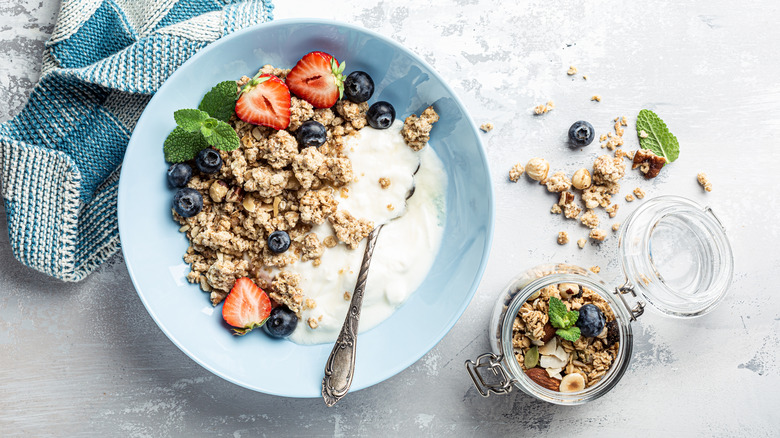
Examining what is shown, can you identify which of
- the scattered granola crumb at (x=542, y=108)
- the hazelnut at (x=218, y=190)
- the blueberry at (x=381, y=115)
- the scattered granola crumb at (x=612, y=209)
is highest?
the blueberry at (x=381, y=115)

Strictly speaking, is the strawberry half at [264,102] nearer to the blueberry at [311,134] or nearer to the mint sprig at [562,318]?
the blueberry at [311,134]

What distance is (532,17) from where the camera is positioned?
1.31 m

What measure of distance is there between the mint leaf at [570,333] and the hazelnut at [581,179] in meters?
0.35

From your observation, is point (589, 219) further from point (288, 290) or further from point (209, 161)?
point (209, 161)

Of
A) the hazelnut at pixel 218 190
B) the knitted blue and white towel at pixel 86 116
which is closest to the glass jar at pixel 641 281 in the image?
the hazelnut at pixel 218 190

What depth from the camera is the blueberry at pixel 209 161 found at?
1.10m

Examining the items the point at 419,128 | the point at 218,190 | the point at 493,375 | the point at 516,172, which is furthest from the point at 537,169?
the point at 218,190

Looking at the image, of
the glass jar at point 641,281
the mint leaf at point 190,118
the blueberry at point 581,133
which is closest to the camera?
the mint leaf at point 190,118

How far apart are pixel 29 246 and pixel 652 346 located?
4.97ft

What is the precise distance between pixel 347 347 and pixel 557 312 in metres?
0.47

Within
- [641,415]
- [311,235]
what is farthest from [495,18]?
[641,415]

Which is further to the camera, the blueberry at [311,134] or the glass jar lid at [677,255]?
the glass jar lid at [677,255]

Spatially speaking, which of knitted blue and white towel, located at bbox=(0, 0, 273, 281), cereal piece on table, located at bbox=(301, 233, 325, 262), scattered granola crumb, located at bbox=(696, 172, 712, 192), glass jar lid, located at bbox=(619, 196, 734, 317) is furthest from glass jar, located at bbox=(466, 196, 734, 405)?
knitted blue and white towel, located at bbox=(0, 0, 273, 281)

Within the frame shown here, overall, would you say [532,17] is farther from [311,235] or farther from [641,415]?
[641,415]
